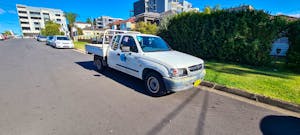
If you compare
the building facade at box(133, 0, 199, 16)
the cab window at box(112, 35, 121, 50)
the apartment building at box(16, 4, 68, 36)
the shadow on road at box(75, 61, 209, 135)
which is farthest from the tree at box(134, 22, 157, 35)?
the apartment building at box(16, 4, 68, 36)

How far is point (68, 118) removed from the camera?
9.82 feet

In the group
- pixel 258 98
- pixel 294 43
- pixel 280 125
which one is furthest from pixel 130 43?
pixel 294 43

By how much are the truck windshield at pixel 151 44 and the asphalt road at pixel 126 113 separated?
4.39ft

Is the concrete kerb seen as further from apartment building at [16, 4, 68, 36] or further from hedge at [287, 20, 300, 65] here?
apartment building at [16, 4, 68, 36]

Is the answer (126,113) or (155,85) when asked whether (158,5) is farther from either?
(126,113)

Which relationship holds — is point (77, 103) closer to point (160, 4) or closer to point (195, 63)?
point (195, 63)

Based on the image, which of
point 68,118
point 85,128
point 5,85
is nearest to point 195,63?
point 85,128

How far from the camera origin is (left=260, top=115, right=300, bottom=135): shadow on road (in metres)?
2.67

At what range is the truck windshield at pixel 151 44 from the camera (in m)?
4.70

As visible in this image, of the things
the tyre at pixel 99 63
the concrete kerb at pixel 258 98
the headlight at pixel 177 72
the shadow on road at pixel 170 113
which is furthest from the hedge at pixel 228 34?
the tyre at pixel 99 63

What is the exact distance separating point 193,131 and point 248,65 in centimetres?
701

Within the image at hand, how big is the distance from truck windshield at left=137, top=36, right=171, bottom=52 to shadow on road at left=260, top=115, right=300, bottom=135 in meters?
3.28

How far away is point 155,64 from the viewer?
387 centimetres

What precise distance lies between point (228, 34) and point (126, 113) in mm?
7604
